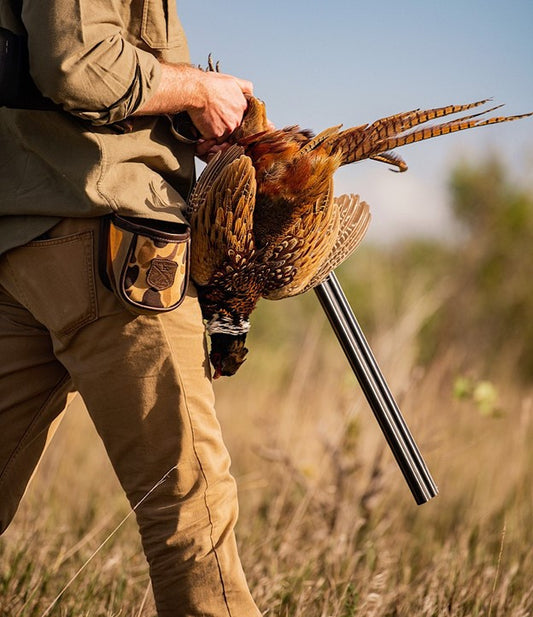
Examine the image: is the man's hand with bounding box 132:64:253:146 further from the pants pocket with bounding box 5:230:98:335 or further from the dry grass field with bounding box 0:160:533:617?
the dry grass field with bounding box 0:160:533:617

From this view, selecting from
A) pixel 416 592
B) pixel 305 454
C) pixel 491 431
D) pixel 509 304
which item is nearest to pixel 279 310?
pixel 509 304

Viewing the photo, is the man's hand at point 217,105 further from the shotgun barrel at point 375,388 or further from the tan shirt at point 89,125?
the shotgun barrel at point 375,388

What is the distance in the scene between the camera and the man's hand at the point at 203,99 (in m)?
1.98

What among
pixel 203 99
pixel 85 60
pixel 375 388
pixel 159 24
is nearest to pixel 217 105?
pixel 203 99

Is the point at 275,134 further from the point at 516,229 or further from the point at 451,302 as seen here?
the point at 516,229

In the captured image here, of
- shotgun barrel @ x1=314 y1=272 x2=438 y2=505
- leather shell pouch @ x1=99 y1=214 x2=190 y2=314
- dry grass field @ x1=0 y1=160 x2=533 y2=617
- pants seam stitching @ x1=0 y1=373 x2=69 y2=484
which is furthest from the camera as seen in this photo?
dry grass field @ x1=0 y1=160 x2=533 y2=617

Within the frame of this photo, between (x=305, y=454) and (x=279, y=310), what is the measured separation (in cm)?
854

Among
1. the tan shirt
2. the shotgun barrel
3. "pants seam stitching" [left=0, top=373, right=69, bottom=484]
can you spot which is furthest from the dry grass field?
the tan shirt

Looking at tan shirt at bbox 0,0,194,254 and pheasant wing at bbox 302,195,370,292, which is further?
pheasant wing at bbox 302,195,370,292

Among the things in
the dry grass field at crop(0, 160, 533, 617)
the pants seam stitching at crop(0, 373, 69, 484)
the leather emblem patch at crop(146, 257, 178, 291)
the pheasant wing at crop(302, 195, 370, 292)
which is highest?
the leather emblem patch at crop(146, 257, 178, 291)

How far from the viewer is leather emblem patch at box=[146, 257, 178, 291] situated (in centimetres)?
192

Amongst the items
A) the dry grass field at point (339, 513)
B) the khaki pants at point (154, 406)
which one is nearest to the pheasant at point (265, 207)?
the khaki pants at point (154, 406)

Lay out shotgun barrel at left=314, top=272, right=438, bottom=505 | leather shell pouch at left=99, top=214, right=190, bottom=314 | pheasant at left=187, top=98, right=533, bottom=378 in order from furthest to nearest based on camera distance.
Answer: shotgun barrel at left=314, top=272, right=438, bottom=505 → pheasant at left=187, top=98, right=533, bottom=378 → leather shell pouch at left=99, top=214, right=190, bottom=314

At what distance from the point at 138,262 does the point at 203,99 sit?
18.2 inches
